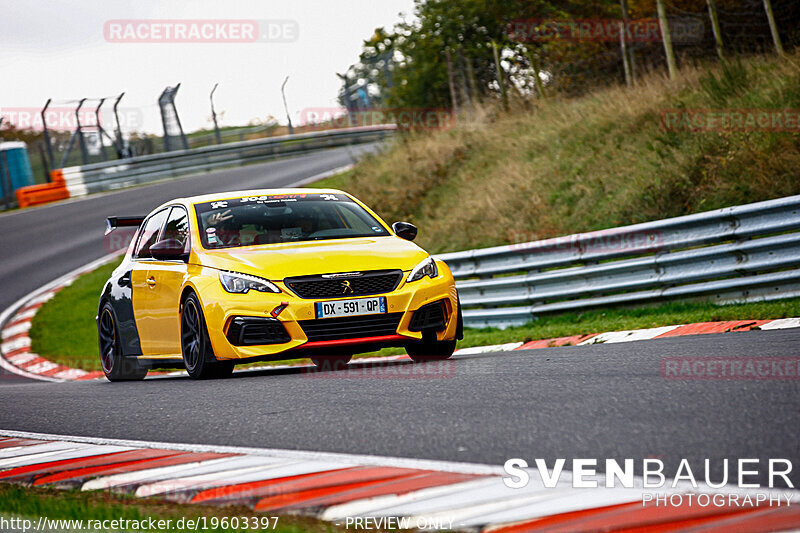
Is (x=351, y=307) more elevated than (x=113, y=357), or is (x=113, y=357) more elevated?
(x=351, y=307)

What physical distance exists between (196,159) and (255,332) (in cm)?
2691

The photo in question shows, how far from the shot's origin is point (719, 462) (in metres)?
3.73

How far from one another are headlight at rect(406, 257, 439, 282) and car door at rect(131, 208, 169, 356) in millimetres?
2623

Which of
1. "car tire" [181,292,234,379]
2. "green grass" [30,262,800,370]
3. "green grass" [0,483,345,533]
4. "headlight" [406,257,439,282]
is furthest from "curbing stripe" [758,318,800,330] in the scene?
"green grass" [0,483,345,533]

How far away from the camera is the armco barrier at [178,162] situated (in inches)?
1210

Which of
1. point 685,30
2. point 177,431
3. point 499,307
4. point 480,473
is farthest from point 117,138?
point 480,473

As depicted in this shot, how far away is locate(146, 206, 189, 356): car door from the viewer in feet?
28.6

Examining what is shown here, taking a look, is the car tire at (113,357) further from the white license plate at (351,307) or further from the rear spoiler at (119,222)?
the white license plate at (351,307)

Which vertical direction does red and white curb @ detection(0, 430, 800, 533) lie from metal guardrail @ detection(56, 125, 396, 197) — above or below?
below

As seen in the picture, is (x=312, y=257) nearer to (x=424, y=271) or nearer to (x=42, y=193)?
(x=424, y=271)

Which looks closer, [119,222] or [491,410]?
[491,410]

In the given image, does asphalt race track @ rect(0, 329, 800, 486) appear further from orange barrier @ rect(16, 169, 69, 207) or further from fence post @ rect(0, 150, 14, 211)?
fence post @ rect(0, 150, 14, 211)

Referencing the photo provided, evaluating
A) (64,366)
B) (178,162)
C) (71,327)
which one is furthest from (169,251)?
(178,162)

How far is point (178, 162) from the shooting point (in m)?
33.2
